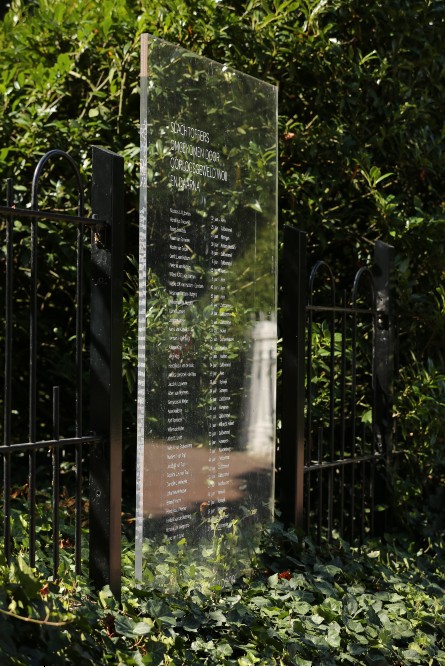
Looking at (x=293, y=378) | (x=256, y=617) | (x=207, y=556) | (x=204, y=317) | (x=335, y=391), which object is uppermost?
(x=204, y=317)

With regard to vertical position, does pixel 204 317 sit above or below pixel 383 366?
above

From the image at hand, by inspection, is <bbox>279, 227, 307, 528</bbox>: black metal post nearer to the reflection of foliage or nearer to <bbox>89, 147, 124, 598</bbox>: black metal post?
the reflection of foliage

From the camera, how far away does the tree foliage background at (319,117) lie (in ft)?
18.4

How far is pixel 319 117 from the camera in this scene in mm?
6059

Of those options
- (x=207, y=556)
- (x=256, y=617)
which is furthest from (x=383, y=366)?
(x=256, y=617)

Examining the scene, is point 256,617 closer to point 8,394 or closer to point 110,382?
point 110,382

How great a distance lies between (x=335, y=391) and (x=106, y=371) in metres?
2.51

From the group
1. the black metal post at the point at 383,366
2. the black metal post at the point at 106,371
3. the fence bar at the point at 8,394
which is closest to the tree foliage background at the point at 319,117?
the black metal post at the point at 383,366

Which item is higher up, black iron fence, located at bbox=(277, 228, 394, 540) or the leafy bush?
black iron fence, located at bbox=(277, 228, 394, 540)

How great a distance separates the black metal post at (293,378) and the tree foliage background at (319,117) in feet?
3.23

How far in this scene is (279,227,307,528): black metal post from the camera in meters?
4.89

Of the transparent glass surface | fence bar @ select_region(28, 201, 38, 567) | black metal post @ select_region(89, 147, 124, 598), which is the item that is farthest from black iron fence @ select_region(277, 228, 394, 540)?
fence bar @ select_region(28, 201, 38, 567)

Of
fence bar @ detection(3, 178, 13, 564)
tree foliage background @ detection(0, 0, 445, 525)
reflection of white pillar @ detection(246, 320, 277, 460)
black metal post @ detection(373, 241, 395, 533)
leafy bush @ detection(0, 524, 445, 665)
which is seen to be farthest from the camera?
black metal post @ detection(373, 241, 395, 533)

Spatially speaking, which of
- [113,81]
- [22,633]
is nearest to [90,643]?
[22,633]
